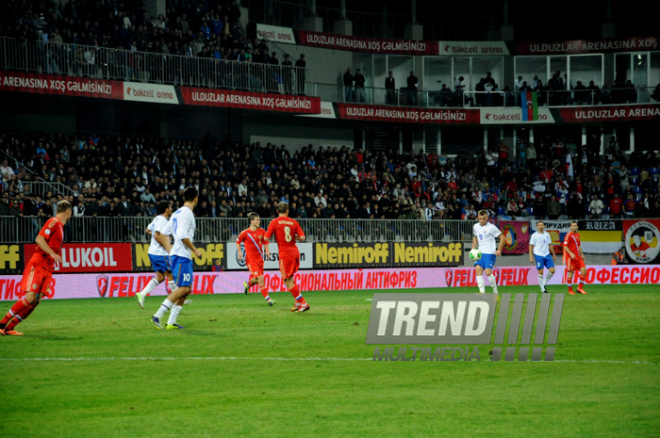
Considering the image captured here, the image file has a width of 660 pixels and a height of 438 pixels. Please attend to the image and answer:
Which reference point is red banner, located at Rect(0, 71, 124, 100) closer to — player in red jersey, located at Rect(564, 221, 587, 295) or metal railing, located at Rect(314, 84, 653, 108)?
metal railing, located at Rect(314, 84, 653, 108)

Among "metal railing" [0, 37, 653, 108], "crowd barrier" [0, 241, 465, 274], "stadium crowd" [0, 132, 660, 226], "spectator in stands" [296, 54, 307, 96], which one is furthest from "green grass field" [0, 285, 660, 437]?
"spectator in stands" [296, 54, 307, 96]

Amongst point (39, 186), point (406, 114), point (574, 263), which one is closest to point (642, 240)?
point (574, 263)

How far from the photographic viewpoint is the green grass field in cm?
749

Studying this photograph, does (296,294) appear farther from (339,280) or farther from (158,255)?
(339,280)

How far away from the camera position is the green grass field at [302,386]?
295 inches

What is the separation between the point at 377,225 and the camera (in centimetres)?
3534

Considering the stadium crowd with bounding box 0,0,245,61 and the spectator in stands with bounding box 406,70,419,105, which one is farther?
the spectator in stands with bounding box 406,70,419,105

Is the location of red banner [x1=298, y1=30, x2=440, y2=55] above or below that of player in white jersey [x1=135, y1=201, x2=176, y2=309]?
above

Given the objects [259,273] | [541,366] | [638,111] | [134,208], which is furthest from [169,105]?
[541,366]

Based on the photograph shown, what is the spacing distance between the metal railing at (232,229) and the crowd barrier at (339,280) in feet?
5.91

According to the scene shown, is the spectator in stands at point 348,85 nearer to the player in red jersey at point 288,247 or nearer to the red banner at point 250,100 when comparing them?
the red banner at point 250,100

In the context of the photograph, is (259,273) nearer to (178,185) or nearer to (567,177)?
(178,185)

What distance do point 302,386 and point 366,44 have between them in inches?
1632

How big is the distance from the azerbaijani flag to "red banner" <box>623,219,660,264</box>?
12.5m
